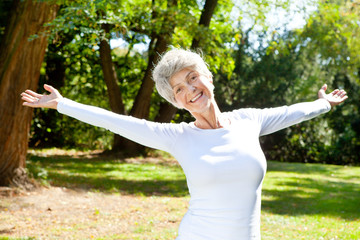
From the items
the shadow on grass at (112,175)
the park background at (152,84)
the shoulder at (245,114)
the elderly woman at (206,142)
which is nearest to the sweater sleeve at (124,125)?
the elderly woman at (206,142)

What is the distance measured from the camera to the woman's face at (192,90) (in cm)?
262

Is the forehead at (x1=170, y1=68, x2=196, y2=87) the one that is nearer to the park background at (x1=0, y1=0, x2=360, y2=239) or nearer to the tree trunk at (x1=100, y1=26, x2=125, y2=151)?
the park background at (x1=0, y1=0, x2=360, y2=239)

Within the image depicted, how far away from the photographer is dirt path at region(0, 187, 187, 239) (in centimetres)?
646

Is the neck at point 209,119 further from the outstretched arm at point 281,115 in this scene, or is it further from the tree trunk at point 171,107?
the tree trunk at point 171,107

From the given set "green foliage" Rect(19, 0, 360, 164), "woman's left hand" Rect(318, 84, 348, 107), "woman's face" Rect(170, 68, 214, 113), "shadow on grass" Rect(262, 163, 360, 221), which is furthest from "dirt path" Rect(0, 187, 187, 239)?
"green foliage" Rect(19, 0, 360, 164)

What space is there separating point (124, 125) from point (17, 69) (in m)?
6.27

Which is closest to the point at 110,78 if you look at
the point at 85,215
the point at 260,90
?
the point at 260,90

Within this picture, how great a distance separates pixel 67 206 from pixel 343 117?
628 inches

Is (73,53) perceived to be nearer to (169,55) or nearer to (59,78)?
(59,78)

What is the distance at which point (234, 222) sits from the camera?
7.72 ft

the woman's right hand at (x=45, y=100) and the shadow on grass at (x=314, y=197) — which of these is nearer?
the woman's right hand at (x=45, y=100)

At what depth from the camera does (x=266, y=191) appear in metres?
10.4

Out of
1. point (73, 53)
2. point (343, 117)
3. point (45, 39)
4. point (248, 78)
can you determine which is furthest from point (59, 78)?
point (343, 117)

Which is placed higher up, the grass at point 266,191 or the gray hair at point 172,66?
the gray hair at point 172,66
